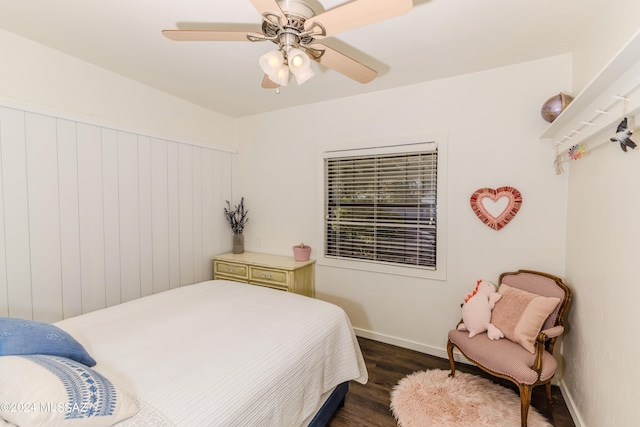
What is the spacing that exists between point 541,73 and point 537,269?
58.4 inches

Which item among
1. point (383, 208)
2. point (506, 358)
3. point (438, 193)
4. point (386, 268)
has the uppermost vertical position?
point (438, 193)

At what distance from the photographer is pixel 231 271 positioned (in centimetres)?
316

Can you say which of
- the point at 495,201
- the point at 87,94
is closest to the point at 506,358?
the point at 495,201

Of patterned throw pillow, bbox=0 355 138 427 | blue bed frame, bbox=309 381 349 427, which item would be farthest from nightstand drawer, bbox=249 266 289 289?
patterned throw pillow, bbox=0 355 138 427

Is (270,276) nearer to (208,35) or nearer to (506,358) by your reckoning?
→ (506,358)

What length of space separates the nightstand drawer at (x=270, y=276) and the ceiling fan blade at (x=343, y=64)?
6.19 feet

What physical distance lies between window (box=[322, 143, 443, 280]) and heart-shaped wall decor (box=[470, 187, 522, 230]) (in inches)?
12.6

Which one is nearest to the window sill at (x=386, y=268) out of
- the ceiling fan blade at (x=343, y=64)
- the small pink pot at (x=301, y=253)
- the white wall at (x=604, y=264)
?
the small pink pot at (x=301, y=253)

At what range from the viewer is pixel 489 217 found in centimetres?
229

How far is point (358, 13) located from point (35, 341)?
185 cm

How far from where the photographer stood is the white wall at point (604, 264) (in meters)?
1.23

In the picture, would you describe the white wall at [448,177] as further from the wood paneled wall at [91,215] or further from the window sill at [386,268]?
the wood paneled wall at [91,215]

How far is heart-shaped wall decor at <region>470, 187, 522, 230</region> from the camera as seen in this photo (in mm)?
2193

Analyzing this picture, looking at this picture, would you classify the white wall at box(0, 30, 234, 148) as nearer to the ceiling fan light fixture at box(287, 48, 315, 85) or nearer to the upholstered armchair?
the ceiling fan light fixture at box(287, 48, 315, 85)
